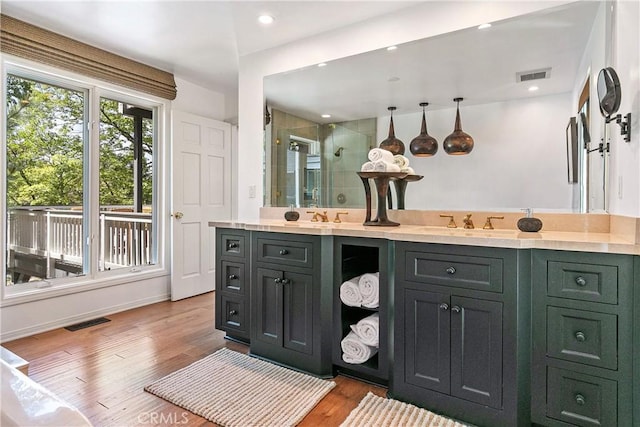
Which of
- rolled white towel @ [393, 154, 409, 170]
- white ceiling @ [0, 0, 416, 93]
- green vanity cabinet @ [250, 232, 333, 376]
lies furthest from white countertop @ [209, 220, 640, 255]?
white ceiling @ [0, 0, 416, 93]

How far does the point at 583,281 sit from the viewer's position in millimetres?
1415

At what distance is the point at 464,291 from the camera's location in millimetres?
1624

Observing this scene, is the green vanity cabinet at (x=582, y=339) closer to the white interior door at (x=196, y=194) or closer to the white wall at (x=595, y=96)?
the white wall at (x=595, y=96)

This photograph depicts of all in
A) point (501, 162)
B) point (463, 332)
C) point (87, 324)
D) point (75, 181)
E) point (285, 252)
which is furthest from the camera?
point (75, 181)

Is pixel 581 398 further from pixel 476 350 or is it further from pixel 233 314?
pixel 233 314

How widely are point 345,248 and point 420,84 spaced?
121 cm

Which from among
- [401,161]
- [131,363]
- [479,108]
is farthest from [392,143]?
[131,363]

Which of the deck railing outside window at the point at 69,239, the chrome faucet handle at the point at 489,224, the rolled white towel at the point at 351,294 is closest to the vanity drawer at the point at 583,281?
the chrome faucet handle at the point at 489,224

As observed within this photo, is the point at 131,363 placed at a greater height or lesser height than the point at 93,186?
lesser

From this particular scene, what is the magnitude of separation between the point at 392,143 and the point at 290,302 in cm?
127

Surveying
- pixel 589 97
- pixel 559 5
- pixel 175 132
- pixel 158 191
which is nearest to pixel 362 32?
pixel 559 5

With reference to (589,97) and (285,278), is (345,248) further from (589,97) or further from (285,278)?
(589,97)

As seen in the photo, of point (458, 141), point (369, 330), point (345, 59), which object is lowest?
point (369, 330)

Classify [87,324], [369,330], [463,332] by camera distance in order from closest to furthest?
[463,332] < [369,330] < [87,324]
